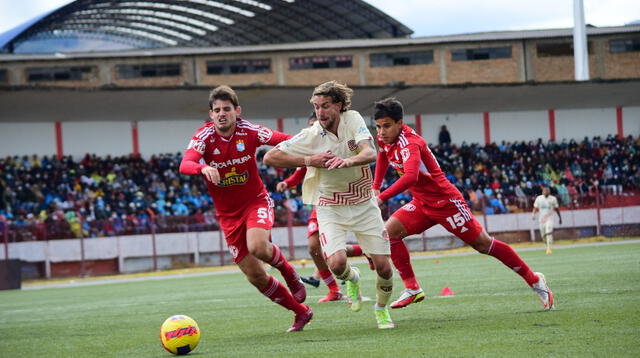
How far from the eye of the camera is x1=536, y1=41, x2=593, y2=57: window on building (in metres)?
46.1

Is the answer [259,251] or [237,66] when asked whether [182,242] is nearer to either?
[237,66]

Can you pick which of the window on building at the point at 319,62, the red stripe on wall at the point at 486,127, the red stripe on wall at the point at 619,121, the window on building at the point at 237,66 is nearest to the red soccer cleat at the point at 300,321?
the window on building at the point at 237,66

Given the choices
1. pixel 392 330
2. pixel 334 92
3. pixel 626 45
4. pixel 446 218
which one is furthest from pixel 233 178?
pixel 626 45

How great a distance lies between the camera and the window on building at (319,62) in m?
45.0

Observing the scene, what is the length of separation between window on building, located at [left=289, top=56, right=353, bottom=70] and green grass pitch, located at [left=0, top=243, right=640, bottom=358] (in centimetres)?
3185

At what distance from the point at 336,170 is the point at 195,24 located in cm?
5345

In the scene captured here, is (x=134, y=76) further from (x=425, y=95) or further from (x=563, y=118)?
(x=563, y=118)

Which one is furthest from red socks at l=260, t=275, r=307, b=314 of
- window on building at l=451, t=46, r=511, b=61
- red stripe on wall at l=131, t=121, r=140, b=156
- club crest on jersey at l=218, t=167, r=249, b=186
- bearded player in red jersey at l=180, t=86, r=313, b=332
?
window on building at l=451, t=46, r=511, b=61

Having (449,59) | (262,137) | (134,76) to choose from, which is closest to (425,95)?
(449,59)

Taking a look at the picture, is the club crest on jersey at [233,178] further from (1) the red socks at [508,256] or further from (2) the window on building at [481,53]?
(2) the window on building at [481,53]

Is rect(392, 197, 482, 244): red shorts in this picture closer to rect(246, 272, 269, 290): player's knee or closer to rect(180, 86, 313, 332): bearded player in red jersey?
rect(180, 86, 313, 332): bearded player in red jersey

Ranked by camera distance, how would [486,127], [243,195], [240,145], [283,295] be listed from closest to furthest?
[283,295]
[240,145]
[243,195]
[486,127]

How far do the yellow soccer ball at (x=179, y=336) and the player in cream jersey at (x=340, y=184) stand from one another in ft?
5.47

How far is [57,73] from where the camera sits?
1666 inches
